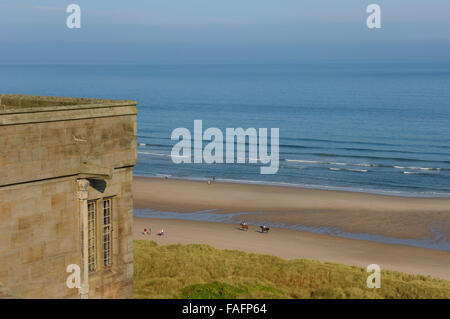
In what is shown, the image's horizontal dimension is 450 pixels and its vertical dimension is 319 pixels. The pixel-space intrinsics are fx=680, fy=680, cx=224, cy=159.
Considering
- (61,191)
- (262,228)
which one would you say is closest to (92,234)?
(61,191)

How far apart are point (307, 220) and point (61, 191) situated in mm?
29798

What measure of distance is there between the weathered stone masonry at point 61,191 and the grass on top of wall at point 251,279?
3519mm

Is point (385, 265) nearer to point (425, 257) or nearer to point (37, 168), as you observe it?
A: point (425, 257)

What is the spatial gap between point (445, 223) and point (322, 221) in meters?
8.09

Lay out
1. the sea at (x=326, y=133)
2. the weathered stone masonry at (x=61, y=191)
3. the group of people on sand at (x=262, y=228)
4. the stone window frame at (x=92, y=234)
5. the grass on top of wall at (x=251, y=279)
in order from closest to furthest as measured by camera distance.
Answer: the weathered stone masonry at (x=61, y=191) → the stone window frame at (x=92, y=234) → the grass on top of wall at (x=251, y=279) → the group of people on sand at (x=262, y=228) → the sea at (x=326, y=133)

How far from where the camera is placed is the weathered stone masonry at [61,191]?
1620 cm

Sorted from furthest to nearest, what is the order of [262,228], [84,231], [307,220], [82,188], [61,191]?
[307,220]
[262,228]
[84,231]
[82,188]
[61,191]

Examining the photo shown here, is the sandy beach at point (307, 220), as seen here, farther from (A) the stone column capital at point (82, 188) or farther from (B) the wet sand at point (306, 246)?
(A) the stone column capital at point (82, 188)

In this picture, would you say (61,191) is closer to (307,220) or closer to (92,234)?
(92,234)

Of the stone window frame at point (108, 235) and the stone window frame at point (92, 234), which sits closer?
the stone window frame at point (92, 234)

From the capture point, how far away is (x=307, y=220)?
45.4 meters

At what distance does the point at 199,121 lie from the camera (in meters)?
113

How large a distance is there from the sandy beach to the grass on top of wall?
26.0 ft

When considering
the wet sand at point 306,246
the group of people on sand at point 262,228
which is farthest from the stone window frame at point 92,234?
the group of people on sand at point 262,228
